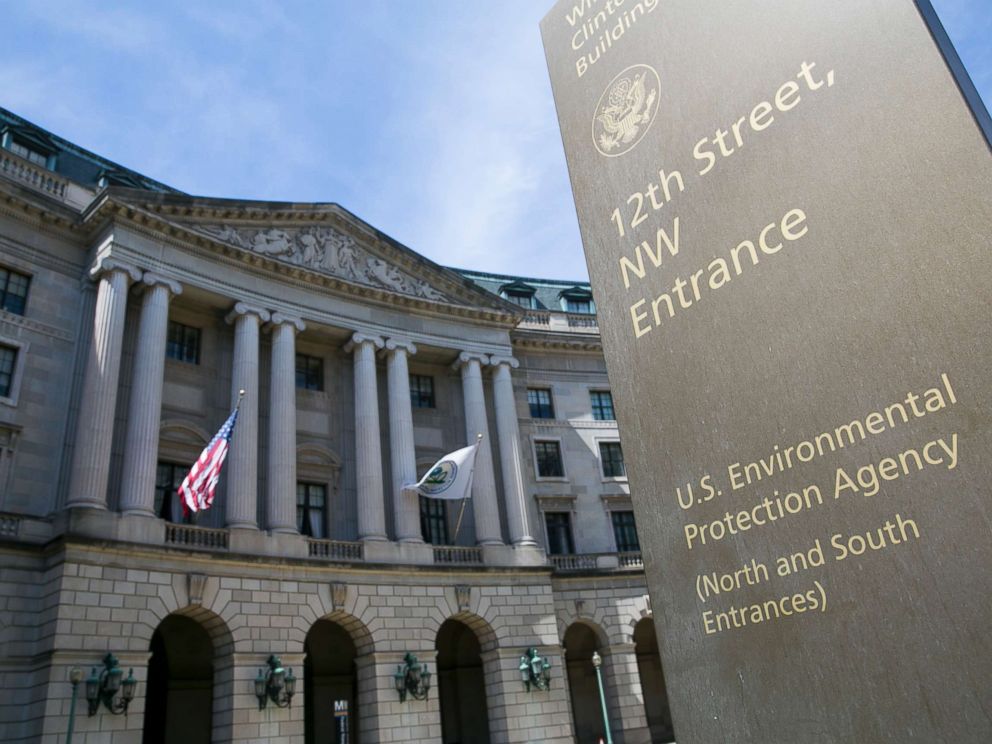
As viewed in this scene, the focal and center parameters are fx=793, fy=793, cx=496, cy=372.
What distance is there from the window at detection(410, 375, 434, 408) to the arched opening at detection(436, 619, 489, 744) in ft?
32.1

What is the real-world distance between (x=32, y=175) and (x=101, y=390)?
8924 mm

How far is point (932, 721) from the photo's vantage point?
3549 mm

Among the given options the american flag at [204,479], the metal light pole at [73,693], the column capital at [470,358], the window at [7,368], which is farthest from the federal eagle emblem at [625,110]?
the column capital at [470,358]

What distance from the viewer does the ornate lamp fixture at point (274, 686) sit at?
976 inches

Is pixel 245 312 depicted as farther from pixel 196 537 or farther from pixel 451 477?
pixel 451 477

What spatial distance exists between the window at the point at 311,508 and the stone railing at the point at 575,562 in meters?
10.7

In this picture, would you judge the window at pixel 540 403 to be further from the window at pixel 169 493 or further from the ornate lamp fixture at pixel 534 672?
the window at pixel 169 493

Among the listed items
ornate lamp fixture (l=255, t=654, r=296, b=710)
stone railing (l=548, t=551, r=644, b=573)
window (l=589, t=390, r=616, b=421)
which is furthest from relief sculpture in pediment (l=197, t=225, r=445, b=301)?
ornate lamp fixture (l=255, t=654, r=296, b=710)

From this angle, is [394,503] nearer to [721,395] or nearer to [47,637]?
[47,637]

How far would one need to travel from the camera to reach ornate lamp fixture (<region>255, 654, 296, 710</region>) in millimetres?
24781

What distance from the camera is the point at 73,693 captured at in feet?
69.0

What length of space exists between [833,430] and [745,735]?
173 centimetres

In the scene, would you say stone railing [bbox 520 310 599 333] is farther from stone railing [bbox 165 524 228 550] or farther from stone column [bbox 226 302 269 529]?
stone railing [bbox 165 524 228 550]

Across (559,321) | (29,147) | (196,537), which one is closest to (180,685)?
(196,537)
